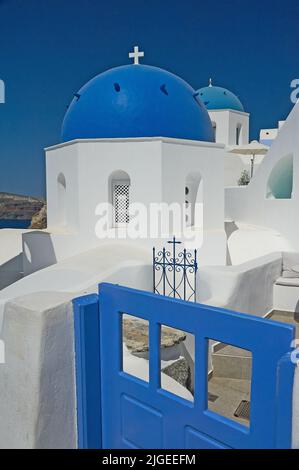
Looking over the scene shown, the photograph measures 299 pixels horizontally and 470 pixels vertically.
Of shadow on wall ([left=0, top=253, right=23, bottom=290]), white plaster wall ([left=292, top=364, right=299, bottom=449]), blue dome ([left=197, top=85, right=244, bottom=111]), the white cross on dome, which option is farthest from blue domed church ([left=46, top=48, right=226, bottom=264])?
blue dome ([left=197, top=85, right=244, bottom=111])

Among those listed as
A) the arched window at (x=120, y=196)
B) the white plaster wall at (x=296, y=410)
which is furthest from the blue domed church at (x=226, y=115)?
the white plaster wall at (x=296, y=410)

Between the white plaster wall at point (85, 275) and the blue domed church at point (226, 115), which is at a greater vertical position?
the blue domed church at point (226, 115)

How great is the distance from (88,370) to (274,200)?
10557 millimetres

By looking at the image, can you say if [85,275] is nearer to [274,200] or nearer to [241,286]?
[241,286]

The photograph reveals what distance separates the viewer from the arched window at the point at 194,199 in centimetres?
1027

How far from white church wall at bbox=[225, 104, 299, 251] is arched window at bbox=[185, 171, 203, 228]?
2.69 meters

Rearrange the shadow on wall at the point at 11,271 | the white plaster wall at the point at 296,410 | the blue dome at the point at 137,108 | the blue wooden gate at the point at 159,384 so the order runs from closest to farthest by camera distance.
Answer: the white plaster wall at the point at 296,410 → the blue wooden gate at the point at 159,384 → the blue dome at the point at 137,108 → the shadow on wall at the point at 11,271

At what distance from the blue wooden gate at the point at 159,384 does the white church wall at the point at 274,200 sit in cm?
924

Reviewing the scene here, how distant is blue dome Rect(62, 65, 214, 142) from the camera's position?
952cm

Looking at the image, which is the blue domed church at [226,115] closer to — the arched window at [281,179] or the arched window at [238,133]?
the arched window at [238,133]

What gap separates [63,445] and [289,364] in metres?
1.70

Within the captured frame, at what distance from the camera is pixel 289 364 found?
1.95 meters

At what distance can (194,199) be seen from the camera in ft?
34.6

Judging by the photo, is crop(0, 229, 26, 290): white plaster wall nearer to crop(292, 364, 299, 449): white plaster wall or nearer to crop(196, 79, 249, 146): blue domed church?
crop(292, 364, 299, 449): white plaster wall
